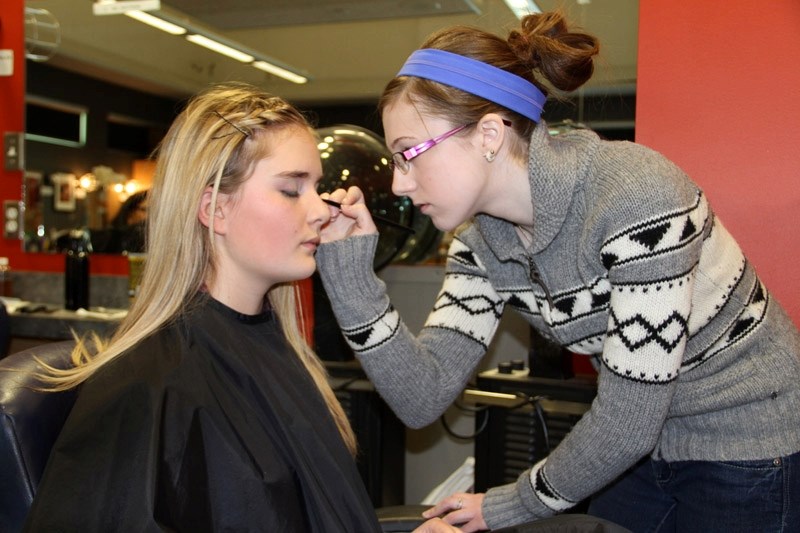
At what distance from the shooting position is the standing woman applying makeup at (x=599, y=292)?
3.99 ft

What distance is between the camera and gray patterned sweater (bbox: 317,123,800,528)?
1205mm

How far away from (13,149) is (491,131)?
296cm

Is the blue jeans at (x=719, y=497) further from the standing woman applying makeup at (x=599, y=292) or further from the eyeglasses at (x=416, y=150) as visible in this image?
the eyeglasses at (x=416, y=150)

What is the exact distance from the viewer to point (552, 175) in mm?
1316

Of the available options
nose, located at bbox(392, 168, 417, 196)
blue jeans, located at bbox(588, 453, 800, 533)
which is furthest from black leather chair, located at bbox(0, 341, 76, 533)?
blue jeans, located at bbox(588, 453, 800, 533)

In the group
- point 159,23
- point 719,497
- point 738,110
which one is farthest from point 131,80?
point 719,497

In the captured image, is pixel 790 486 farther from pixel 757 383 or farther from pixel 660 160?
pixel 660 160

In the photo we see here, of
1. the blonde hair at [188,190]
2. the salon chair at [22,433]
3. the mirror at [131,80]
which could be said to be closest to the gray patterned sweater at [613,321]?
the blonde hair at [188,190]

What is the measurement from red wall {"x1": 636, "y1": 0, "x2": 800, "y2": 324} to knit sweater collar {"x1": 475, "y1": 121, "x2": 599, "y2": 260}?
85 cm

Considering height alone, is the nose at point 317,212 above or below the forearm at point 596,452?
above

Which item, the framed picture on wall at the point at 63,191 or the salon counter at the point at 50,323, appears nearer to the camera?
the salon counter at the point at 50,323

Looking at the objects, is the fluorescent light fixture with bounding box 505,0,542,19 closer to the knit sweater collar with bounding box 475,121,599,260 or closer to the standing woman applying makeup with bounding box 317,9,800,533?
the standing woman applying makeup with bounding box 317,9,800,533

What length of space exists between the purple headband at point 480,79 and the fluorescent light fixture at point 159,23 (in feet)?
9.07

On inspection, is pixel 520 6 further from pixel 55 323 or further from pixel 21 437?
pixel 21 437
